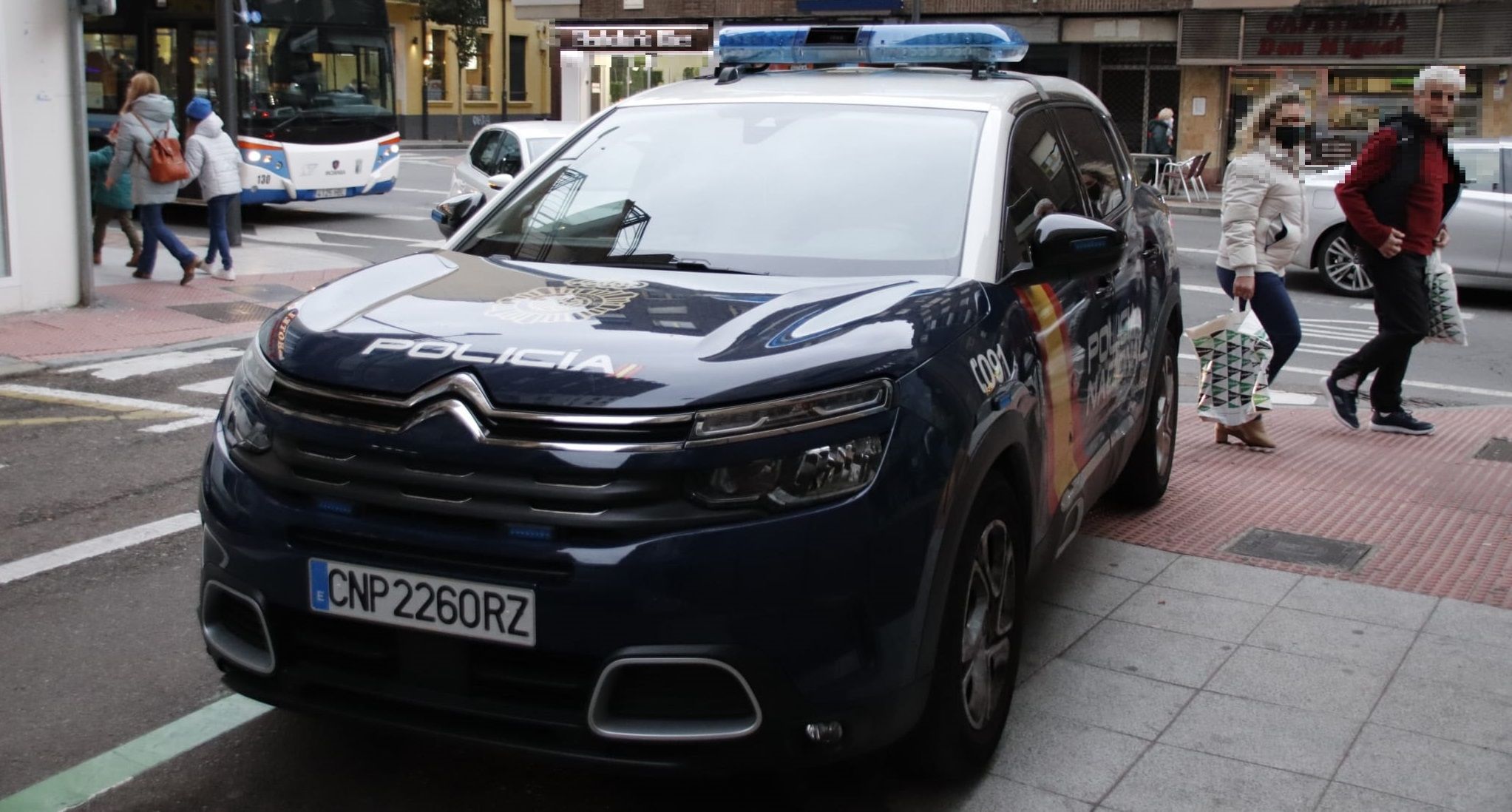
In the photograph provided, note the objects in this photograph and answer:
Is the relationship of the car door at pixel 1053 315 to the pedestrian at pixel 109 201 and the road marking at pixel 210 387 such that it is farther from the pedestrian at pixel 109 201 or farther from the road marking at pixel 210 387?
the pedestrian at pixel 109 201

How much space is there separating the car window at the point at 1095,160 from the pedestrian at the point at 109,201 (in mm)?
10622

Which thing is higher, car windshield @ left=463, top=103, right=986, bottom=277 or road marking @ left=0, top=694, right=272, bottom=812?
car windshield @ left=463, top=103, right=986, bottom=277

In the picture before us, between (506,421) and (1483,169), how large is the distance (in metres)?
14.4

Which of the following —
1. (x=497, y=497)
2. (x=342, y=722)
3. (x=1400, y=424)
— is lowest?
(x=1400, y=424)

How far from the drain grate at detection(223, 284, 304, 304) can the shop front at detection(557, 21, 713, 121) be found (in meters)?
27.7

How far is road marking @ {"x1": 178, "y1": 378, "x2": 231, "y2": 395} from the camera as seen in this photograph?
919 centimetres

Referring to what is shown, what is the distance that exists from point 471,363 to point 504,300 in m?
0.50

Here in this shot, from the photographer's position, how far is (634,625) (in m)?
3.01

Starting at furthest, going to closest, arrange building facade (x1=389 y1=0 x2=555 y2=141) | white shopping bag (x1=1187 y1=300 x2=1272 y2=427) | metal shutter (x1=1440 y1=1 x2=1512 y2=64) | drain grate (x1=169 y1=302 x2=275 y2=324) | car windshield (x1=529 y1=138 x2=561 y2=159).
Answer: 1. building facade (x1=389 y1=0 x2=555 y2=141)
2. metal shutter (x1=1440 y1=1 x2=1512 y2=64)
3. car windshield (x1=529 y1=138 x2=561 y2=159)
4. drain grate (x1=169 y1=302 x2=275 y2=324)
5. white shopping bag (x1=1187 y1=300 x2=1272 y2=427)

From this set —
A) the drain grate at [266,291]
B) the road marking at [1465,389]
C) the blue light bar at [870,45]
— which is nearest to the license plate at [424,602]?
the blue light bar at [870,45]

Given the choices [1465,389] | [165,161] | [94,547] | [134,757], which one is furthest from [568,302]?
[165,161]

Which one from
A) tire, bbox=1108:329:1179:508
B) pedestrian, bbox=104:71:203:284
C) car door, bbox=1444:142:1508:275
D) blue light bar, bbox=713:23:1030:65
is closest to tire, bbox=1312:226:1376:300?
car door, bbox=1444:142:1508:275

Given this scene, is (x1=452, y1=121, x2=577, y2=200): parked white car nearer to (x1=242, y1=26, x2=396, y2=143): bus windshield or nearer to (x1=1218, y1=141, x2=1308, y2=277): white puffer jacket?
(x1=242, y1=26, x2=396, y2=143): bus windshield

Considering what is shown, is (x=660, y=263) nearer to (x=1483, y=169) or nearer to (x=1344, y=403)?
(x=1344, y=403)
